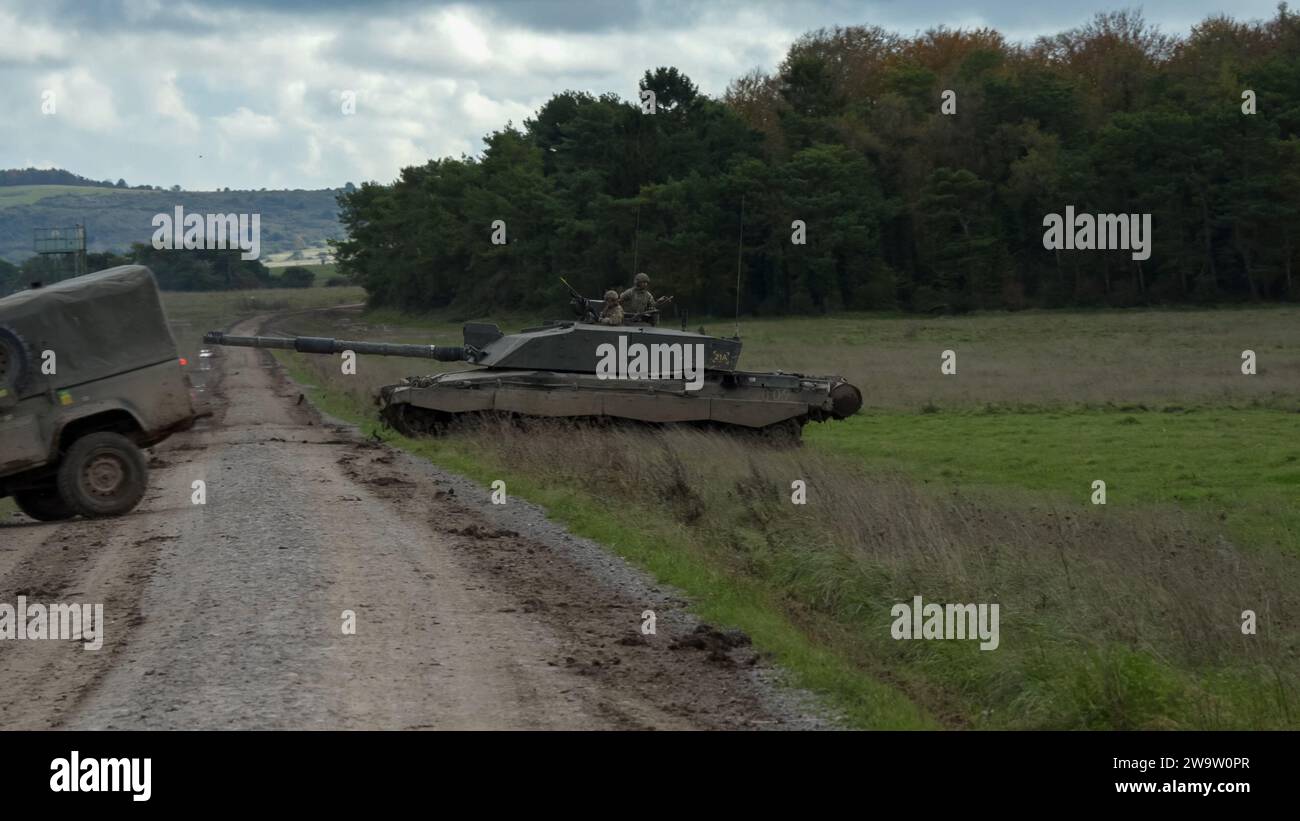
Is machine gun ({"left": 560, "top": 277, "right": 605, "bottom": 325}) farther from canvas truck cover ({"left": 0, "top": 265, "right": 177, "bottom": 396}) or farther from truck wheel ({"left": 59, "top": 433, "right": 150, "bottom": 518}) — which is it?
truck wheel ({"left": 59, "top": 433, "right": 150, "bottom": 518})

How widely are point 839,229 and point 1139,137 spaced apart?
40.8 ft

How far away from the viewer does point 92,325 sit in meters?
15.9

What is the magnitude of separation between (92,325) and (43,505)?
2.29m

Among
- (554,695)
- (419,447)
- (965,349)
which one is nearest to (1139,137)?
(965,349)

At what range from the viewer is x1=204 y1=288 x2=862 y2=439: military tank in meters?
23.6

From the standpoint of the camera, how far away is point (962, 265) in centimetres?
6750

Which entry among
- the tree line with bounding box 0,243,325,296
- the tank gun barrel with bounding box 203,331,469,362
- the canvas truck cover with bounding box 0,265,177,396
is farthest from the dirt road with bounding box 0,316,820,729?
the tree line with bounding box 0,243,325,296

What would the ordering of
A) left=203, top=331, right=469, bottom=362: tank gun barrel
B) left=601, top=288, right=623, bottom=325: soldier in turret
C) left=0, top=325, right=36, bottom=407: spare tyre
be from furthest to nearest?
1. left=601, top=288, right=623, bottom=325: soldier in turret
2. left=203, top=331, right=469, bottom=362: tank gun barrel
3. left=0, top=325, right=36, bottom=407: spare tyre

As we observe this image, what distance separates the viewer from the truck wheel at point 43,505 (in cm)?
1678

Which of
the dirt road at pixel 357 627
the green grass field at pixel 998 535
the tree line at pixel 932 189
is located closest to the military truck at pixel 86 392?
the dirt road at pixel 357 627

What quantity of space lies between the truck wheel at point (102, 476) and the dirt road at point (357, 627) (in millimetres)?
270

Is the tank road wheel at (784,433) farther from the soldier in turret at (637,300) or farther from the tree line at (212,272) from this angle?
the tree line at (212,272)

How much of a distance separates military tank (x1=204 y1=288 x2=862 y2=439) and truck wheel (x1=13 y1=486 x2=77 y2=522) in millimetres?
7111

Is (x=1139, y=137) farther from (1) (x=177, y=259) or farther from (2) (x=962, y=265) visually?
(1) (x=177, y=259)
